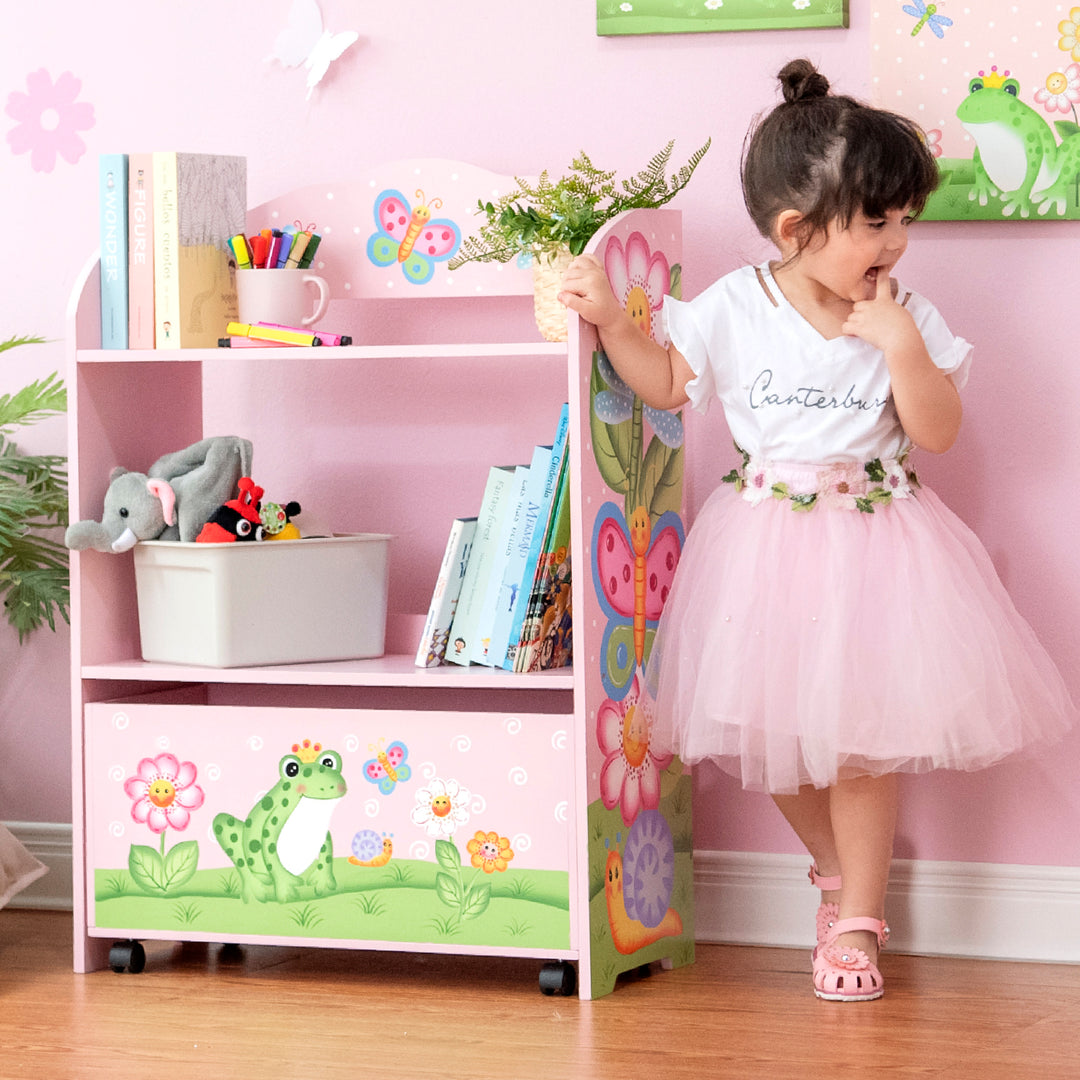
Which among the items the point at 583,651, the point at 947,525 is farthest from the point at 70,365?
the point at 947,525

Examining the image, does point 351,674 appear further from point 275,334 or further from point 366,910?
point 275,334

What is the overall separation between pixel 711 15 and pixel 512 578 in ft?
2.44

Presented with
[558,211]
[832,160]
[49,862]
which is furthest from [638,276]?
[49,862]

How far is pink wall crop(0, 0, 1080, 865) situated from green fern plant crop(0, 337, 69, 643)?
0.28ft

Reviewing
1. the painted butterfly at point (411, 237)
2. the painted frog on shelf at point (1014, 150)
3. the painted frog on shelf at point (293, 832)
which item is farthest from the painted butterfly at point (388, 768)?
the painted frog on shelf at point (1014, 150)

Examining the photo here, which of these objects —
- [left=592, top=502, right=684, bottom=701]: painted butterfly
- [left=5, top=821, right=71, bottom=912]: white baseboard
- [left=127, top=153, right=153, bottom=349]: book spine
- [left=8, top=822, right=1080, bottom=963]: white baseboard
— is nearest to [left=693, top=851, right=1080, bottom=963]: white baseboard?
[left=8, top=822, right=1080, bottom=963]: white baseboard

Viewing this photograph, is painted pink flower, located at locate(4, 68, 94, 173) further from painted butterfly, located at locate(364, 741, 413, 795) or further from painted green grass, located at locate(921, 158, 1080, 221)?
painted green grass, located at locate(921, 158, 1080, 221)

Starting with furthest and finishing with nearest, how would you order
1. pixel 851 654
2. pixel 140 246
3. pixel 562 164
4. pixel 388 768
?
1. pixel 562 164
2. pixel 140 246
3. pixel 388 768
4. pixel 851 654

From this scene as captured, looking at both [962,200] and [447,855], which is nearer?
[447,855]

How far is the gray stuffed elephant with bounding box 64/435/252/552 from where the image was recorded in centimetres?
181

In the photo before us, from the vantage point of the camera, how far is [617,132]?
1.97 m

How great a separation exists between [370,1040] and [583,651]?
451mm

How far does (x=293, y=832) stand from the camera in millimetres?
1764

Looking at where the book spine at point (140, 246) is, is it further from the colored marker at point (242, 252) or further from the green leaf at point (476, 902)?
the green leaf at point (476, 902)
